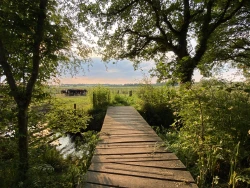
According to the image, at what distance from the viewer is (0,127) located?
8.64 feet

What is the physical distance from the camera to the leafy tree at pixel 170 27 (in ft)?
29.7

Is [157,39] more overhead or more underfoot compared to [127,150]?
more overhead

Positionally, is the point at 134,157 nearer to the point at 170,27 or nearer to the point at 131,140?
the point at 131,140

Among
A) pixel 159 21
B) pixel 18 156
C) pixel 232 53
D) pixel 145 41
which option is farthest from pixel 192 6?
pixel 18 156

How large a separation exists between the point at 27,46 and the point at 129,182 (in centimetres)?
231

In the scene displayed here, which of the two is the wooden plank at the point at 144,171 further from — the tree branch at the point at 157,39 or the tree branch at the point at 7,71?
the tree branch at the point at 157,39

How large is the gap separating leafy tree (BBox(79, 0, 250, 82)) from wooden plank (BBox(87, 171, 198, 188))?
21.7ft

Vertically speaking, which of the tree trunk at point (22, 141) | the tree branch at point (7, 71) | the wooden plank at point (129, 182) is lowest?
the wooden plank at point (129, 182)

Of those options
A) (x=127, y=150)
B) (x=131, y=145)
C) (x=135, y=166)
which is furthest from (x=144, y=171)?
(x=131, y=145)

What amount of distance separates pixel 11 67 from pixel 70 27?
1.10m

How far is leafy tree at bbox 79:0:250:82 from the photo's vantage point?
9039 millimetres

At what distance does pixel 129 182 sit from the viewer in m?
2.48

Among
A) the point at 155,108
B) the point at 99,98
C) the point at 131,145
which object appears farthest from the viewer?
the point at 99,98

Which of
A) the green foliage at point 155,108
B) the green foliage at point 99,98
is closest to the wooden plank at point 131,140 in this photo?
the green foliage at point 155,108
